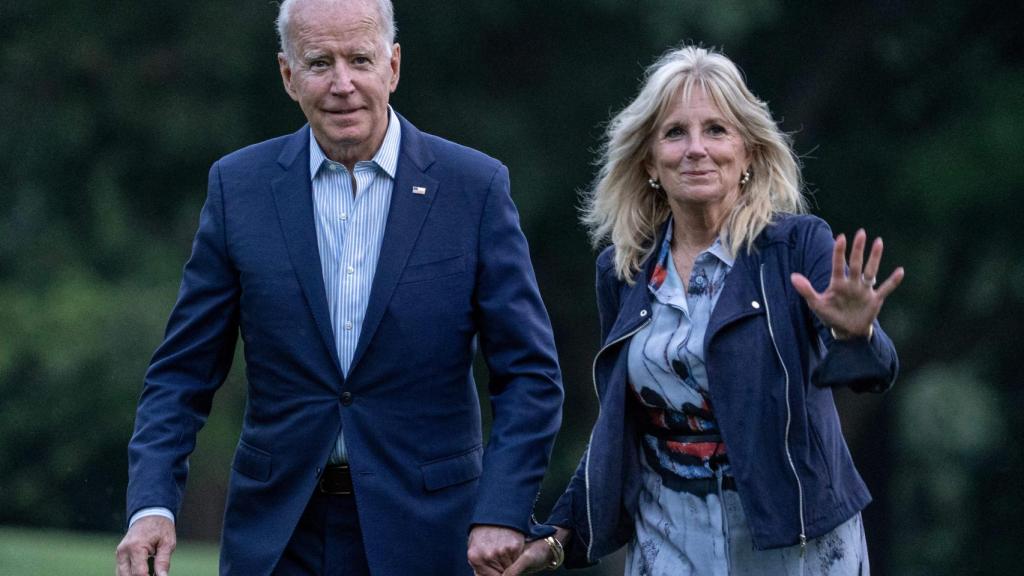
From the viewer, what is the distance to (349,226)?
5012 mm

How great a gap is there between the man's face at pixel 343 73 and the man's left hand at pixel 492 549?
0.98 meters

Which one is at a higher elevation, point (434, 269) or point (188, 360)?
point (434, 269)

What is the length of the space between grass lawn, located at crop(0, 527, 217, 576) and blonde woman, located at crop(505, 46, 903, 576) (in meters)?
7.04

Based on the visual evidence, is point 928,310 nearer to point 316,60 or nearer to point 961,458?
point 961,458

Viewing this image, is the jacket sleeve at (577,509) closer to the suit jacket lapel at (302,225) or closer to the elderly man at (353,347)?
the elderly man at (353,347)

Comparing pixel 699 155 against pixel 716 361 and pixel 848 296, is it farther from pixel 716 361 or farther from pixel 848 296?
pixel 848 296

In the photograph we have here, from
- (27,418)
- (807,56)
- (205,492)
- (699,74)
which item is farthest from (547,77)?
(699,74)

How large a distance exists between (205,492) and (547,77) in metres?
6.22

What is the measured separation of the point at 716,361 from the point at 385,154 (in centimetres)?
100

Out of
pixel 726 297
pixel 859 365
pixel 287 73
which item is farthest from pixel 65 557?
pixel 859 365

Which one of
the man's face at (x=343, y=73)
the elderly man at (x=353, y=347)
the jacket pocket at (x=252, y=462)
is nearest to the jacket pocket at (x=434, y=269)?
the elderly man at (x=353, y=347)

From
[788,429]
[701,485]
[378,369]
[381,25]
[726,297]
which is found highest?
[381,25]

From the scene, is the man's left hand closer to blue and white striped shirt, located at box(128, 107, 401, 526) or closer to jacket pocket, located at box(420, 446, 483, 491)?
jacket pocket, located at box(420, 446, 483, 491)

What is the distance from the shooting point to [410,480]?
4.95m
